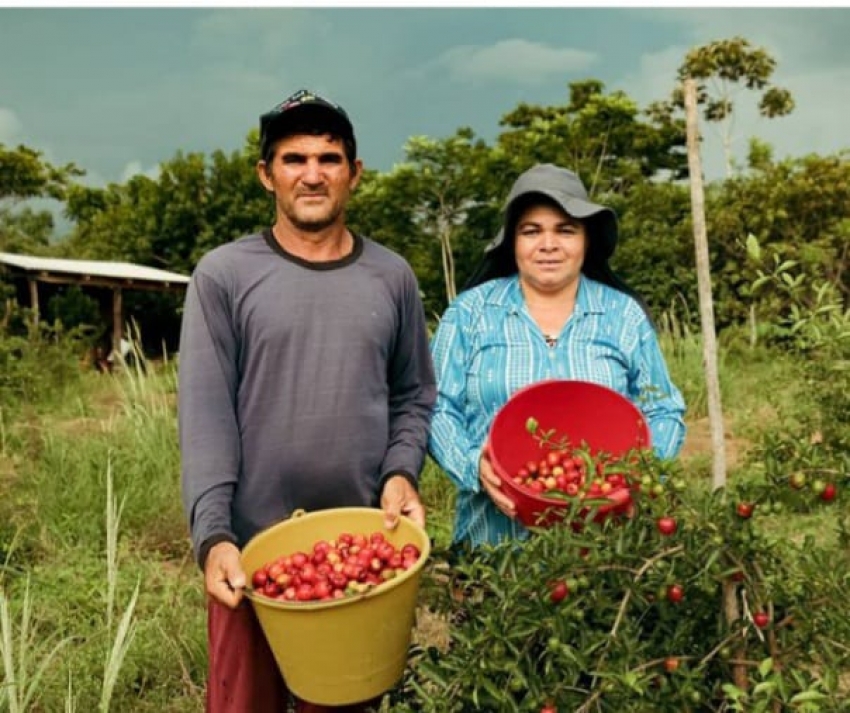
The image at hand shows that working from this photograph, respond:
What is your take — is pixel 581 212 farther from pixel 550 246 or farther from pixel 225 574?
pixel 225 574

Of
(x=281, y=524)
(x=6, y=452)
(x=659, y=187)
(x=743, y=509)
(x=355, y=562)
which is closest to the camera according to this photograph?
(x=743, y=509)

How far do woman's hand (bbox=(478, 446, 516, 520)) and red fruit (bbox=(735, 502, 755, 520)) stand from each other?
592 mm

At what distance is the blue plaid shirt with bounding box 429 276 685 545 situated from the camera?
208 centimetres

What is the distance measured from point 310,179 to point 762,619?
3.70ft

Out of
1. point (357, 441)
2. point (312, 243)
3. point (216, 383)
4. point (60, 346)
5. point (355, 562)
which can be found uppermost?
point (312, 243)

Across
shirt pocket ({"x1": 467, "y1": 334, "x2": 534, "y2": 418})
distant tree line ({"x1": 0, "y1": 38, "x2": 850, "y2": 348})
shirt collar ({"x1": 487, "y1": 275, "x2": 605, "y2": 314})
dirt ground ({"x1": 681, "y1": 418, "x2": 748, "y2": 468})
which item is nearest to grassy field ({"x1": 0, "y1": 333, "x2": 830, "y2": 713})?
dirt ground ({"x1": 681, "y1": 418, "x2": 748, "y2": 468})

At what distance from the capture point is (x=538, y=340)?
2113 millimetres

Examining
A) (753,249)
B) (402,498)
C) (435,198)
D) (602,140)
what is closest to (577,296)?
(402,498)

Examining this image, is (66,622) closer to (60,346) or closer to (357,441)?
(357,441)

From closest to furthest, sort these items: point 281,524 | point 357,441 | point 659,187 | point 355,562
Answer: point 355,562
point 281,524
point 357,441
point 659,187

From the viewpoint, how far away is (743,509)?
1.32 metres

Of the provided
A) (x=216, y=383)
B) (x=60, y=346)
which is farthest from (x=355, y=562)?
(x=60, y=346)

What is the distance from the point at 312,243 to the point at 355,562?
25.5 inches

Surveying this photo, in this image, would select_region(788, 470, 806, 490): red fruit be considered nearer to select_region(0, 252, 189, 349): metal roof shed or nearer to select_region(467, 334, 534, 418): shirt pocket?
select_region(467, 334, 534, 418): shirt pocket
